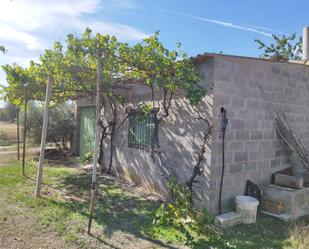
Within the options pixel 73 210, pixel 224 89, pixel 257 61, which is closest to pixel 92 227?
pixel 73 210

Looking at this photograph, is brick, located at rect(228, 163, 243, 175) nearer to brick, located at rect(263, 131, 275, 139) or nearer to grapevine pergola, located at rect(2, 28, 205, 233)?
brick, located at rect(263, 131, 275, 139)

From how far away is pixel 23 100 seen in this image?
301 inches

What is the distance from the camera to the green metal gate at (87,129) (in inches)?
411

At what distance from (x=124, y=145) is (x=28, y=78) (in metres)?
3.04

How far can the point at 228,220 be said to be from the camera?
4.84m

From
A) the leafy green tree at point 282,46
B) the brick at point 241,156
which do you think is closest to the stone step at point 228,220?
the brick at point 241,156

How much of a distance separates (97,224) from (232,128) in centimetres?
310

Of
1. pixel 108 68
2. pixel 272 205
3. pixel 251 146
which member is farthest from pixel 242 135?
pixel 108 68

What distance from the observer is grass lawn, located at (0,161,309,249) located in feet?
12.8

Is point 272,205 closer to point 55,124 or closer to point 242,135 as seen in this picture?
point 242,135

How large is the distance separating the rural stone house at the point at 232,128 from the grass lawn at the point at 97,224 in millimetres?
796

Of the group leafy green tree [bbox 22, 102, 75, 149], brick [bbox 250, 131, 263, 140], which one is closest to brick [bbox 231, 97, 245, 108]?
brick [bbox 250, 131, 263, 140]

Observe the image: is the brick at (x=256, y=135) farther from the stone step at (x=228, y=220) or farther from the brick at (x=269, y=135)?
the stone step at (x=228, y=220)

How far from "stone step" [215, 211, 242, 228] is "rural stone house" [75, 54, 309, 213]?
267 mm
